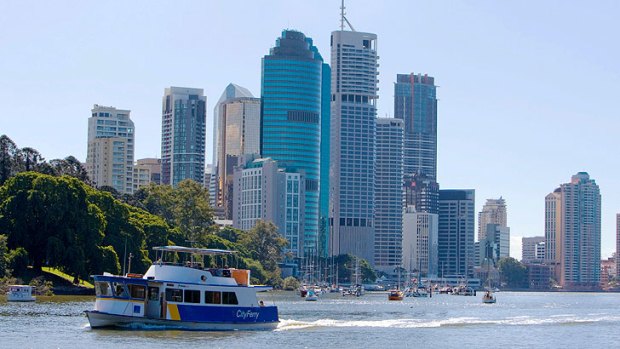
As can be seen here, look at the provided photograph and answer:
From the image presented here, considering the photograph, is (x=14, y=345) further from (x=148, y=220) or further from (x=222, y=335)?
(x=148, y=220)

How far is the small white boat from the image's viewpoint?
416 ft

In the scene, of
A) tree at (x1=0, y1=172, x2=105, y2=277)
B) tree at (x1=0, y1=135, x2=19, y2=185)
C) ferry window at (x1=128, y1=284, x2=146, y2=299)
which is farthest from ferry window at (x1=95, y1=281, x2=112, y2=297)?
tree at (x1=0, y1=135, x2=19, y2=185)

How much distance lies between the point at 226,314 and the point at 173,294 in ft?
17.1

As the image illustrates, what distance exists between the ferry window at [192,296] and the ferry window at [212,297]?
31.6 inches

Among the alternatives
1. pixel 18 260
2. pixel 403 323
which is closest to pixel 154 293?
pixel 403 323

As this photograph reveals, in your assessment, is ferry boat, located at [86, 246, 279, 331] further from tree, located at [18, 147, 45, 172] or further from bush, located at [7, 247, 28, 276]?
tree, located at [18, 147, 45, 172]

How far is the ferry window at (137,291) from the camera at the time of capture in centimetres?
8956

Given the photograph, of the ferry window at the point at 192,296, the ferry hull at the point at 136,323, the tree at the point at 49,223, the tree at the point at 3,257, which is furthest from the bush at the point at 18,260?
the ferry window at the point at 192,296

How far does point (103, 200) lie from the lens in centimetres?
16325

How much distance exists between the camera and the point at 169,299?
3551 inches

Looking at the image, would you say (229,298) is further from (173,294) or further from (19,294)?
(19,294)

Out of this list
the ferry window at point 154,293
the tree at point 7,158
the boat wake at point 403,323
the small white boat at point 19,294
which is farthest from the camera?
the tree at point 7,158

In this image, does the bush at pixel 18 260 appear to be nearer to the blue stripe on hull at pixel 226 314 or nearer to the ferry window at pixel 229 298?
the blue stripe on hull at pixel 226 314

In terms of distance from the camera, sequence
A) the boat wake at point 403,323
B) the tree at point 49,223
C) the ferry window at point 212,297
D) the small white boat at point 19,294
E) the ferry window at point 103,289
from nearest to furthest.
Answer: the ferry window at point 103,289
the ferry window at point 212,297
the boat wake at point 403,323
the small white boat at point 19,294
the tree at point 49,223
